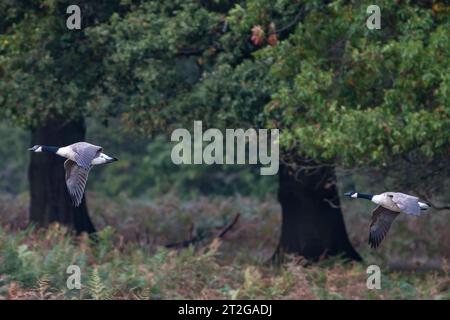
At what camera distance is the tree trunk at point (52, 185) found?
2092 centimetres

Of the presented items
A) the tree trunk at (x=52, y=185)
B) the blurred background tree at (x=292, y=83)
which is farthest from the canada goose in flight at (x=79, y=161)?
the tree trunk at (x=52, y=185)

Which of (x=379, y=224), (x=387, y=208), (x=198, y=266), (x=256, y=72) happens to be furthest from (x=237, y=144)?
(x=387, y=208)

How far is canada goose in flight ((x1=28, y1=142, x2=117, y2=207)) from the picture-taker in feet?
36.1

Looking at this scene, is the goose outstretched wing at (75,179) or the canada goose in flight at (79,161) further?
the goose outstretched wing at (75,179)

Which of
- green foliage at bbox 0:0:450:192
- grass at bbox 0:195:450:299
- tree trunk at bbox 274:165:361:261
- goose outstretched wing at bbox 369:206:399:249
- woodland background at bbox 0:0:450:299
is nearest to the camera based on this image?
goose outstretched wing at bbox 369:206:399:249

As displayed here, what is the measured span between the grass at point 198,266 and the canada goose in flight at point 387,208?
4.29 m

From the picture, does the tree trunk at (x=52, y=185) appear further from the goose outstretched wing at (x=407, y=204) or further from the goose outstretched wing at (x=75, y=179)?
the goose outstretched wing at (x=407, y=204)

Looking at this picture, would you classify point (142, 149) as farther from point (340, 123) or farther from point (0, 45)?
point (340, 123)

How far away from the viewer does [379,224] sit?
1226 centimetres

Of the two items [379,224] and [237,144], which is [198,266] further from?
[379,224]

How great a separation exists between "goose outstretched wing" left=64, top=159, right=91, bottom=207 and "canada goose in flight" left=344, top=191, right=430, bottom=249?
9.24ft

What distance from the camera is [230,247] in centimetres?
2330

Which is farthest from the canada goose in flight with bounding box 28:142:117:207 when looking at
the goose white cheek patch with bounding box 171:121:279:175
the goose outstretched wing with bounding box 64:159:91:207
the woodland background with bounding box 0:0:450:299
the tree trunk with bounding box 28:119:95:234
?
the tree trunk with bounding box 28:119:95:234

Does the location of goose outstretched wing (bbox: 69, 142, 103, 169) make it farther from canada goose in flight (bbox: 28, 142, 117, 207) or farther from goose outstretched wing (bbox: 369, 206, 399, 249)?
goose outstretched wing (bbox: 369, 206, 399, 249)
